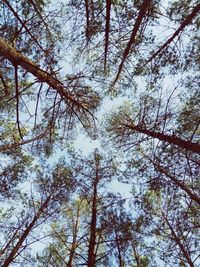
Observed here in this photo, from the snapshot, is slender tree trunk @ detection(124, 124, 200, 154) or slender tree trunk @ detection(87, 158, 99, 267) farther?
slender tree trunk @ detection(87, 158, 99, 267)

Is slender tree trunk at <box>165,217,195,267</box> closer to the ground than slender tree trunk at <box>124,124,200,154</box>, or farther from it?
closer to the ground

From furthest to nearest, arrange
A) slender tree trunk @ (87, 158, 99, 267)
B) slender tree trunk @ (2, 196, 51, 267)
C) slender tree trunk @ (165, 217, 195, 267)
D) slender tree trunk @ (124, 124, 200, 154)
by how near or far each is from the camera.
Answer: slender tree trunk @ (165, 217, 195, 267), slender tree trunk @ (2, 196, 51, 267), slender tree trunk @ (87, 158, 99, 267), slender tree trunk @ (124, 124, 200, 154)

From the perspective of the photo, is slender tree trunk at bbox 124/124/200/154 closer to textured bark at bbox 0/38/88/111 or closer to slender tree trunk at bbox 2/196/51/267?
textured bark at bbox 0/38/88/111

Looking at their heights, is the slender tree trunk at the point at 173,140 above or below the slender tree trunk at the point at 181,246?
above

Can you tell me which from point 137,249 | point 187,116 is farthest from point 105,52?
point 137,249

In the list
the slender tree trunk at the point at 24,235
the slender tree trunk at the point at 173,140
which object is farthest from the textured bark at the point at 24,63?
the slender tree trunk at the point at 24,235

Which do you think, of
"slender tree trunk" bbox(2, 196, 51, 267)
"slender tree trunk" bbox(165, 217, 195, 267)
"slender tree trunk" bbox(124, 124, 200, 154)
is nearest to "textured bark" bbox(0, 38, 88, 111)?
"slender tree trunk" bbox(124, 124, 200, 154)

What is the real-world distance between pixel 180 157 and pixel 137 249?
376cm

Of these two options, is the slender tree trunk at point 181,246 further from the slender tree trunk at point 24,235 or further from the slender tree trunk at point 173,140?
the slender tree trunk at point 24,235

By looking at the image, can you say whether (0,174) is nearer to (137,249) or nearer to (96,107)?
(96,107)

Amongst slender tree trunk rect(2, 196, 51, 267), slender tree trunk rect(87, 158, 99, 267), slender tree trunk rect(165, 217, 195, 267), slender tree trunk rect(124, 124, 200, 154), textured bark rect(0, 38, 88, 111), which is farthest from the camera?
slender tree trunk rect(165, 217, 195, 267)

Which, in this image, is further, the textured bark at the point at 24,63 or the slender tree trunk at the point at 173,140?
the slender tree trunk at the point at 173,140

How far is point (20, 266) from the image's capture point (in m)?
9.43

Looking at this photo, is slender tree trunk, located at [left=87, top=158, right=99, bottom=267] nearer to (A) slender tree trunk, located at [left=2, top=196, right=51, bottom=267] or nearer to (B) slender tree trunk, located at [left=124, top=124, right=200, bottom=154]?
(A) slender tree trunk, located at [left=2, top=196, right=51, bottom=267]
